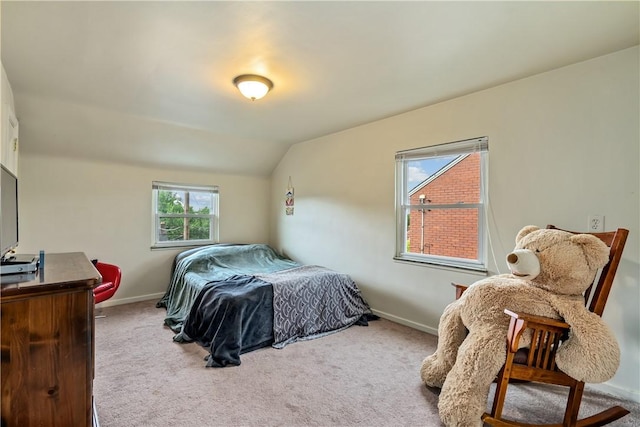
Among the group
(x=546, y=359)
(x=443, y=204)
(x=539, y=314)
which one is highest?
(x=443, y=204)

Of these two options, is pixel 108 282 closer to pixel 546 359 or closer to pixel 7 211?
pixel 7 211

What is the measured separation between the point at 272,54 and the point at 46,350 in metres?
1.91

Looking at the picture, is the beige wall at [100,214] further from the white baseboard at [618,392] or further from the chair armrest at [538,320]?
the white baseboard at [618,392]

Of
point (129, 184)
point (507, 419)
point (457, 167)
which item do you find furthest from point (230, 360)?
point (129, 184)

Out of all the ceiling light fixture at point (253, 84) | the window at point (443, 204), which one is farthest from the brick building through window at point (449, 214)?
the ceiling light fixture at point (253, 84)

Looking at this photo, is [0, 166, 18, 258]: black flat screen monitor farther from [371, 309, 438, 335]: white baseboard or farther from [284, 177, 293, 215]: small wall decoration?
[284, 177, 293, 215]: small wall decoration

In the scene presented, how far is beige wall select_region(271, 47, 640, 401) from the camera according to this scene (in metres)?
2.04

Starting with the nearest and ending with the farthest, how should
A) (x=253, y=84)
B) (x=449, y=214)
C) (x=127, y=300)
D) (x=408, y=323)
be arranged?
(x=253, y=84)
(x=449, y=214)
(x=408, y=323)
(x=127, y=300)

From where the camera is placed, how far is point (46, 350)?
105cm

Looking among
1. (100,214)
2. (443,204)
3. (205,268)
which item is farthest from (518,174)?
(100,214)

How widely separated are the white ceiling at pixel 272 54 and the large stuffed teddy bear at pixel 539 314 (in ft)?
3.98

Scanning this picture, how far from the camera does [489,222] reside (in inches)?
106

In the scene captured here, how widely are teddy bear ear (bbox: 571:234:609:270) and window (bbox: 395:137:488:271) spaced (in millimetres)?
1027

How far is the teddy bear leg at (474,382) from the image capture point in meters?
1.67
